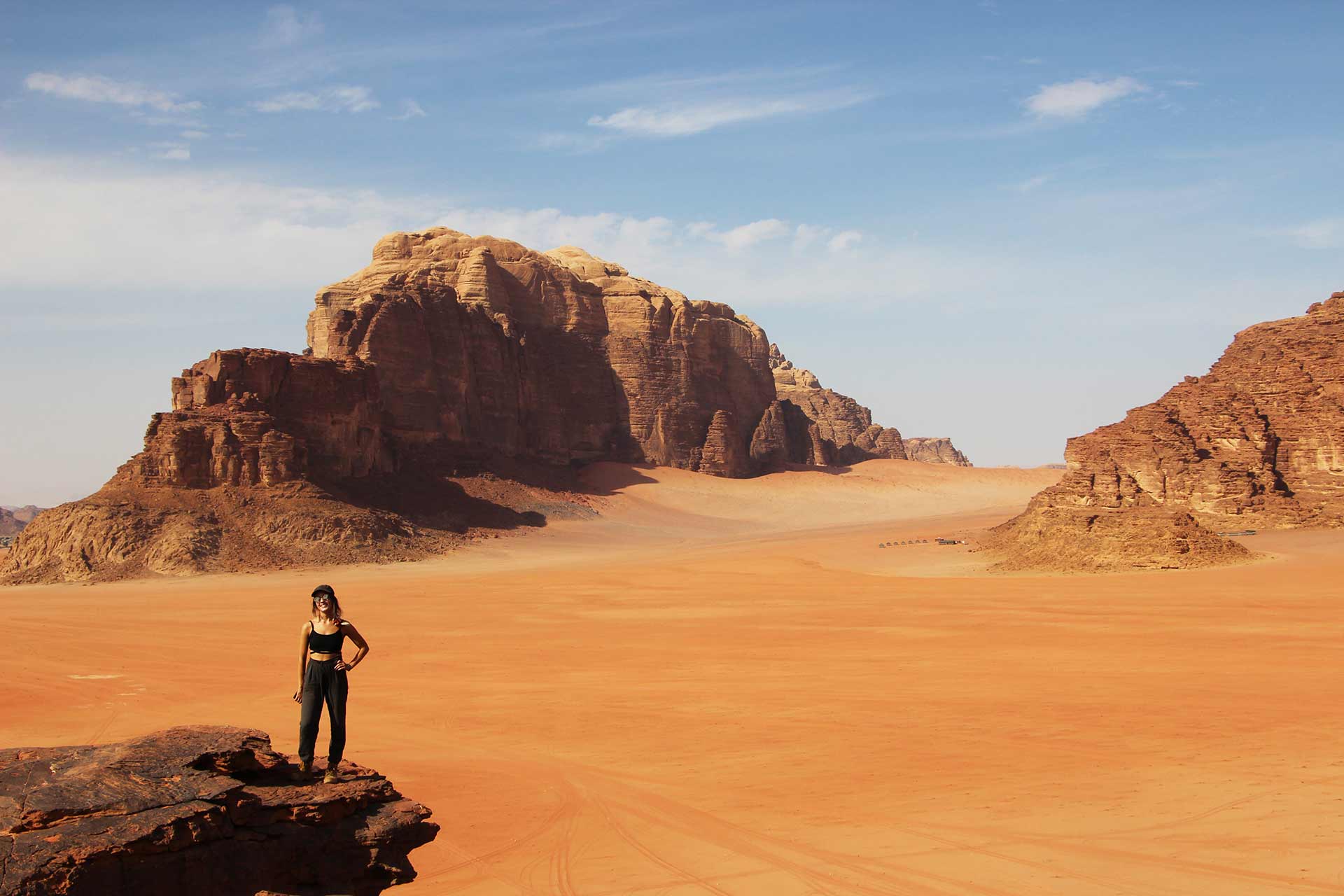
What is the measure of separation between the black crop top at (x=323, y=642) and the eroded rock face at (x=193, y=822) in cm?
67

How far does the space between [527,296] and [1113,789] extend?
222 feet

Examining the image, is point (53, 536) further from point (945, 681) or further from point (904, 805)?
point (904, 805)

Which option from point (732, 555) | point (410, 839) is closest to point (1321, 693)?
point (410, 839)

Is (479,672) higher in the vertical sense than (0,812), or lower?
lower

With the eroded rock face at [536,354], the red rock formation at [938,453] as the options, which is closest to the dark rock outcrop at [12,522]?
the eroded rock face at [536,354]

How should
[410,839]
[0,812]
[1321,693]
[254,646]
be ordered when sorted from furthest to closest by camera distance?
[254,646] → [1321,693] → [410,839] → [0,812]

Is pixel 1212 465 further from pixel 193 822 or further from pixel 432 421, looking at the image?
pixel 432 421

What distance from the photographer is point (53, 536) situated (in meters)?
40.2

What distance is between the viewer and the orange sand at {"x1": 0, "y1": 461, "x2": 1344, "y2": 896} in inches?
298

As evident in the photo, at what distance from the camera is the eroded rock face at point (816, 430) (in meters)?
82.6

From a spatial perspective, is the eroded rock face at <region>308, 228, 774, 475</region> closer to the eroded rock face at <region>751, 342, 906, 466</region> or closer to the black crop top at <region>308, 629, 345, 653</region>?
the eroded rock face at <region>751, 342, 906, 466</region>

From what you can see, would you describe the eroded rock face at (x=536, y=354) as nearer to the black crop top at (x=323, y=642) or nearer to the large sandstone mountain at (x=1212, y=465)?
the large sandstone mountain at (x=1212, y=465)

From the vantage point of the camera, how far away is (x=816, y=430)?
88.6 metres

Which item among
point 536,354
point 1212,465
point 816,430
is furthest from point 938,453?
point 1212,465
